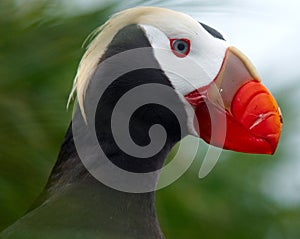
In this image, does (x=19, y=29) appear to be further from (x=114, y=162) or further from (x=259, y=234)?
(x=259, y=234)

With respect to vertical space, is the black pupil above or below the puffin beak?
above

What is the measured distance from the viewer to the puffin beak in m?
2.33

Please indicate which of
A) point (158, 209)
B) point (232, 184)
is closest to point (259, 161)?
A: point (232, 184)

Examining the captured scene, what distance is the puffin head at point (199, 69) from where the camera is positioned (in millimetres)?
2357

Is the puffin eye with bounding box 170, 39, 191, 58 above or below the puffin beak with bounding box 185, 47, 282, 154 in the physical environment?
above

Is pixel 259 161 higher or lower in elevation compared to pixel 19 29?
lower

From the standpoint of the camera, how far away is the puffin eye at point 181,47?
2.37 meters

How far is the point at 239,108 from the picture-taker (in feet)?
7.71

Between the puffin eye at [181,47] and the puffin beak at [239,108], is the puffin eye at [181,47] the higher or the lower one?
the higher one

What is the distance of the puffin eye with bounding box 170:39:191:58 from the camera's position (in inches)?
93.3

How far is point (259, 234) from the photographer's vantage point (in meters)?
2.81

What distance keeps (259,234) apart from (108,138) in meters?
0.59

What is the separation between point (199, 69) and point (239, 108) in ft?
0.39

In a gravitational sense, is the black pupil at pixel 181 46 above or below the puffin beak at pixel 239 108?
above
